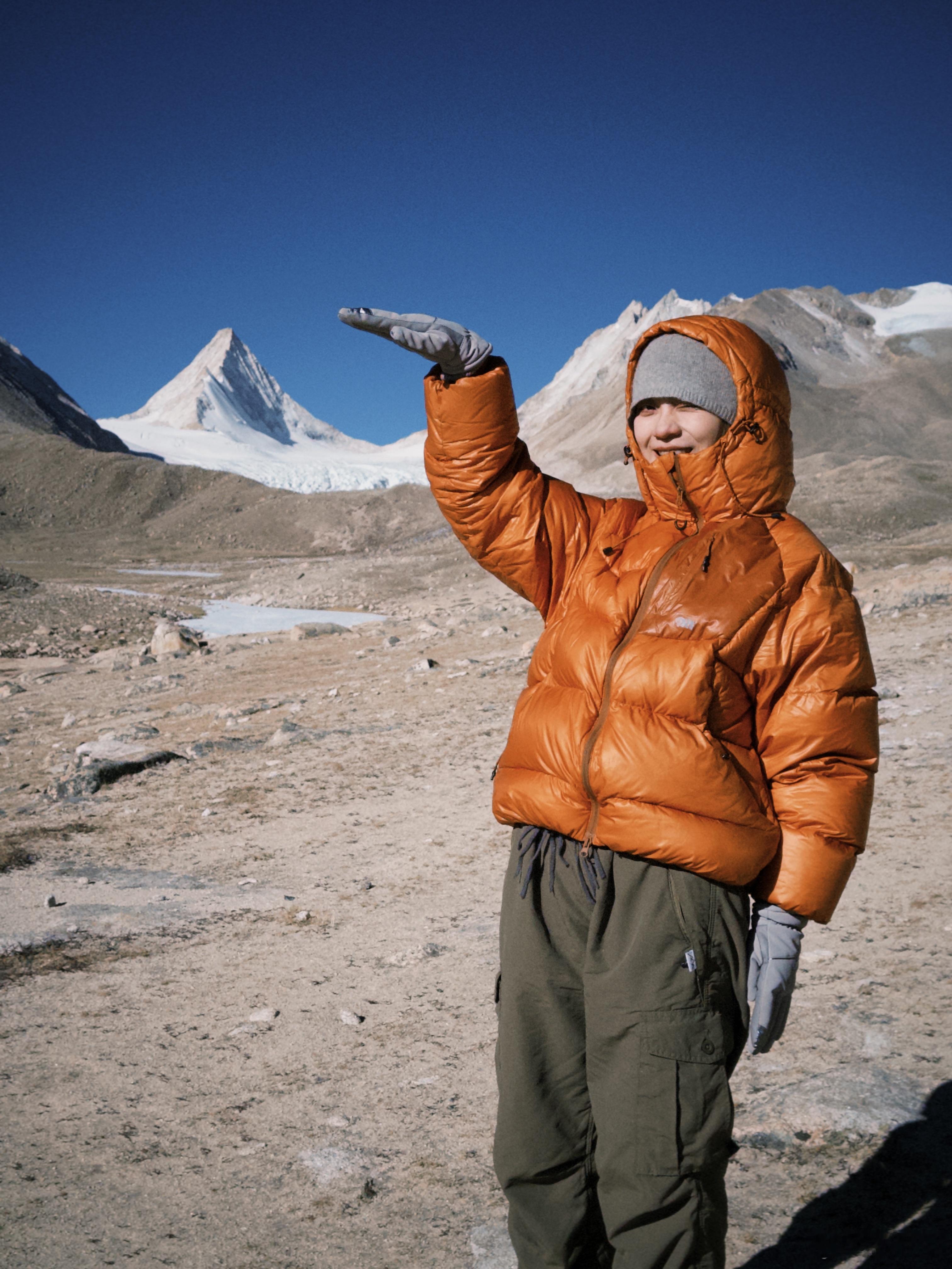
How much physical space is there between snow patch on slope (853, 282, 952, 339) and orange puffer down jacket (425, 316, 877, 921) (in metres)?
97.4

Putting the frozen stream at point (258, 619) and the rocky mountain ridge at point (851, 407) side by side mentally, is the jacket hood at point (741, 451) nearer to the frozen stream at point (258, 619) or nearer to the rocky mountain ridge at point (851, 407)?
the frozen stream at point (258, 619)

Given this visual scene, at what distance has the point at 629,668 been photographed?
171 cm

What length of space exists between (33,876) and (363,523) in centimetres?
4235

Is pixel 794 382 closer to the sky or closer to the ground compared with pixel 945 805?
→ closer to the sky

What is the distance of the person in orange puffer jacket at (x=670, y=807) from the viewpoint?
1.64 meters

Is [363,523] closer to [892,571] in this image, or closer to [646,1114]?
[892,571]

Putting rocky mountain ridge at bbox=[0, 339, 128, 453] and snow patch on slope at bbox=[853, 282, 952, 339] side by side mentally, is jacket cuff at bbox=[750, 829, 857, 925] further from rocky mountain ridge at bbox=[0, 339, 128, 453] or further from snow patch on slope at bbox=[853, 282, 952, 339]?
snow patch on slope at bbox=[853, 282, 952, 339]

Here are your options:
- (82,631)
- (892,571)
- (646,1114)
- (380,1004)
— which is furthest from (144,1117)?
(82,631)

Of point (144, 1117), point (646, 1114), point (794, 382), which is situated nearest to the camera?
point (646, 1114)

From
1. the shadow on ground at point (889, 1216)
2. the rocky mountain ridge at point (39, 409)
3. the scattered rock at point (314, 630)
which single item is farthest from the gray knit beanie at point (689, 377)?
the rocky mountain ridge at point (39, 409)

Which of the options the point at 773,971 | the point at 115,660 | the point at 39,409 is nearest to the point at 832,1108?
the point at 773,971

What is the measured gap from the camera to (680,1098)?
1.63 metres

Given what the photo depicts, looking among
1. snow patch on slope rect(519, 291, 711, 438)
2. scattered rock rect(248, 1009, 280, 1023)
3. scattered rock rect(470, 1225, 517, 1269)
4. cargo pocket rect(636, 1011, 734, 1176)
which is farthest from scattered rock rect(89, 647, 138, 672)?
snow patch on slope rect(519, 291, 711, 438)

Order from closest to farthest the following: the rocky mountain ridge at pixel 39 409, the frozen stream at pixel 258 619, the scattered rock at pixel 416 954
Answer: the scattered rock at pixel 416 954 < the frozen stream at pixel 258 619 < the rocky mountain ridge at pixel 39 409
